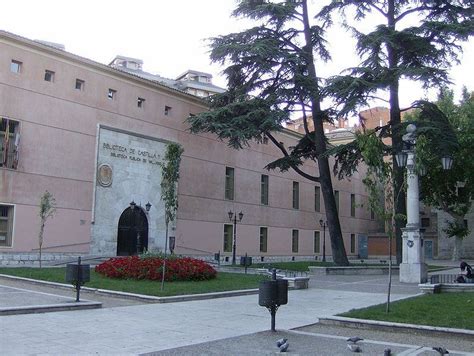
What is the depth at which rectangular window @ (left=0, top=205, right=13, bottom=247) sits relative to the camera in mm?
25453

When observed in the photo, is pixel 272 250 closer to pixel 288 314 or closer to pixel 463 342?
pixel 288 314

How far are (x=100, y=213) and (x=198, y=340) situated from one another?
21.9 m

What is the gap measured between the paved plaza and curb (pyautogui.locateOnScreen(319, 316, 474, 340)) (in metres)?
0.12

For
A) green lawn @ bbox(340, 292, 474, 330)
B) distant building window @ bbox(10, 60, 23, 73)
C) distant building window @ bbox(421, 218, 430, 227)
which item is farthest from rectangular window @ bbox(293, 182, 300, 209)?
green lawn @ bbox(340, 292, 474, 330)

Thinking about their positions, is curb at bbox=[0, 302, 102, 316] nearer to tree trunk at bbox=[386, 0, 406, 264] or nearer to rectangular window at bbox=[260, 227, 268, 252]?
tree trunk at bbox=[386, 0, 406, 264]

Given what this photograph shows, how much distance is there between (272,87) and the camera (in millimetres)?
31234

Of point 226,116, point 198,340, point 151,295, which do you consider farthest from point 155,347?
point 226,116

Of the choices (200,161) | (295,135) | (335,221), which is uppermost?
(295,135)

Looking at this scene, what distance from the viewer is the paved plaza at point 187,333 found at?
791 cm

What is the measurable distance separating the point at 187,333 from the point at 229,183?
3036cm

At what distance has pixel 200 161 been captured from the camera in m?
36.8

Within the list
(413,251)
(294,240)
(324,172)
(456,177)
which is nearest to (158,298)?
(413,251)

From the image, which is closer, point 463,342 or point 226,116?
point 463,342

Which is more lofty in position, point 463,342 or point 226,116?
point 226,116
